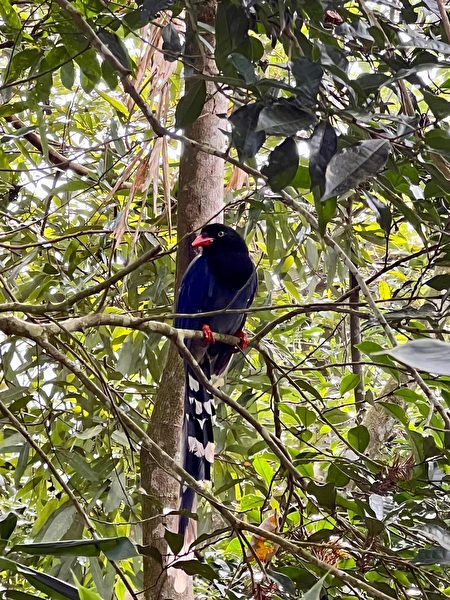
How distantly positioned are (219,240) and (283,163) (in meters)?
1.32

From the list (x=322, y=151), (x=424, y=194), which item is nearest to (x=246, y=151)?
(x=322, y=151)

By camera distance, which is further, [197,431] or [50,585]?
[197,431]

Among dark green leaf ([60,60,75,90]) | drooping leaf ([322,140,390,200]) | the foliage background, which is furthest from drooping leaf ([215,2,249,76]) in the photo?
dark green leaf ([60,60,75,90])

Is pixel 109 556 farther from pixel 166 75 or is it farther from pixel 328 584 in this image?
pixel 166 75

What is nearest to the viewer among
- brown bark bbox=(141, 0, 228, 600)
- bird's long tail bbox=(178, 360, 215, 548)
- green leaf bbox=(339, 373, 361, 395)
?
green leaf bbox=(339, 373, 361, 395)

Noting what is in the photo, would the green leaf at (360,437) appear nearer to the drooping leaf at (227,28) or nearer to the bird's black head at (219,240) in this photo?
the drooping leaf at (227,28)

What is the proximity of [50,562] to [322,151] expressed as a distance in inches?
52.3

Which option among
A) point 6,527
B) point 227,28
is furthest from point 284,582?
point 227,28

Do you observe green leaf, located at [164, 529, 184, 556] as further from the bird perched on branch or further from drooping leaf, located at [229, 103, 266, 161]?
the bird perched on branch

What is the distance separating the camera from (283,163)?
86 centimetres

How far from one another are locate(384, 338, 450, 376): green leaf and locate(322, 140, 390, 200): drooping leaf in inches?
11.5

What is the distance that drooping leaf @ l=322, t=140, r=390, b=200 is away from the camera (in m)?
0.73

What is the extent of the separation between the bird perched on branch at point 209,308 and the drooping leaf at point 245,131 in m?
0.96

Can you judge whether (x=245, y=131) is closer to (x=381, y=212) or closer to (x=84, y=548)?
(x=381, y=212)
